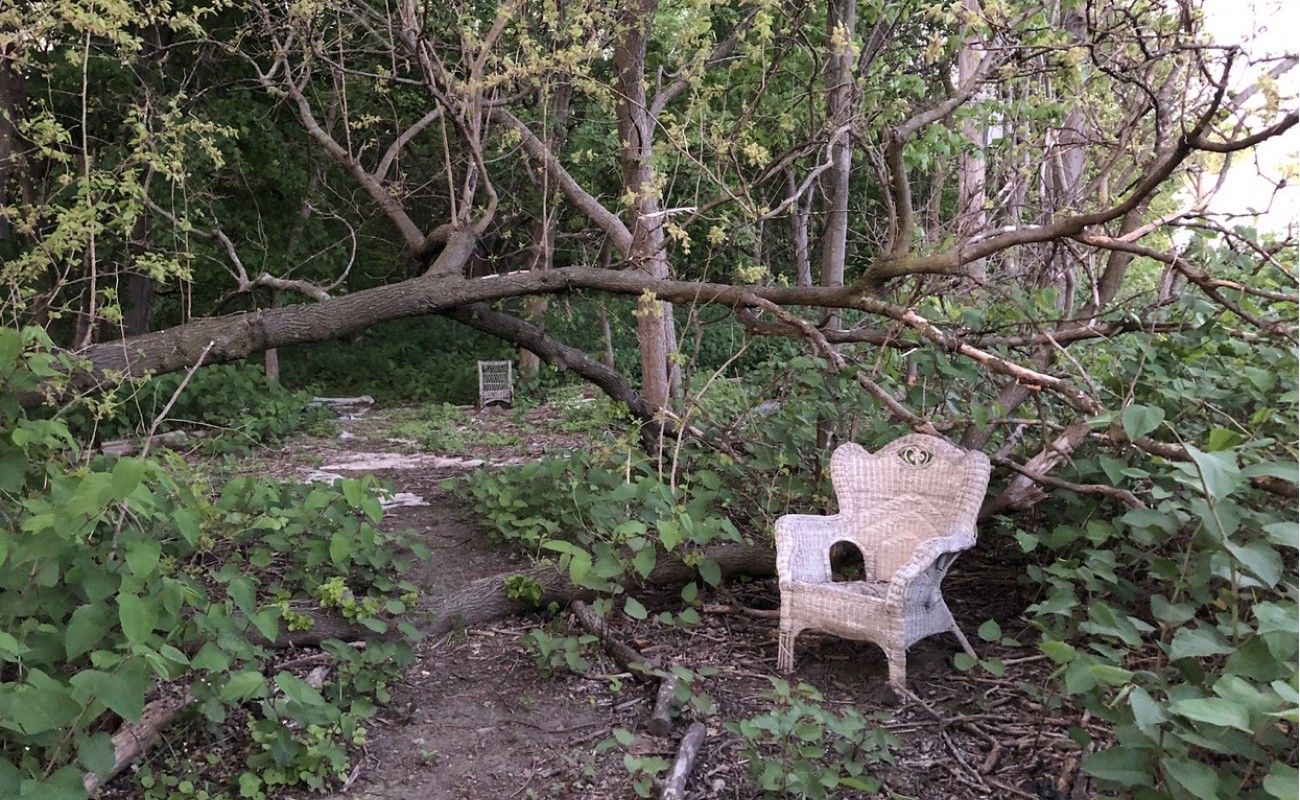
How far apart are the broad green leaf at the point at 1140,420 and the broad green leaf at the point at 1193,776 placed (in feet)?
2.82

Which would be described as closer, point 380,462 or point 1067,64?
point 1067,64

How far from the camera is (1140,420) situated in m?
2.29

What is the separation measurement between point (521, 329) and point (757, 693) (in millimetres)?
2764

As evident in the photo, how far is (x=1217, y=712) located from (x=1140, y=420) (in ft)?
3.36

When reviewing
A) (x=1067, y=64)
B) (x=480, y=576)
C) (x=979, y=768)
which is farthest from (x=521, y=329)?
(x=979, y=768)

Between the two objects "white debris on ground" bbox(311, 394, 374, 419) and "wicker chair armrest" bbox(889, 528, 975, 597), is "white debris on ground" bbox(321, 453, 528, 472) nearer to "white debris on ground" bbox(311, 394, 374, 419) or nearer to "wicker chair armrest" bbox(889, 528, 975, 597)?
"white debris on ground" bbox(311, 394, 374, 419)

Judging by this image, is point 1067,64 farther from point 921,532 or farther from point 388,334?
point 388,334

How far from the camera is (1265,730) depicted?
5.44 ft

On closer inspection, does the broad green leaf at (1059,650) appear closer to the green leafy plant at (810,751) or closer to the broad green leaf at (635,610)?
the green leafy plant at (810,751)

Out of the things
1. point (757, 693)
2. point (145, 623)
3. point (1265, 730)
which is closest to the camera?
point (1265, 730)

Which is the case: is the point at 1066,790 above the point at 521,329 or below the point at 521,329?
below

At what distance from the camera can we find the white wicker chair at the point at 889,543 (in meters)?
3.14

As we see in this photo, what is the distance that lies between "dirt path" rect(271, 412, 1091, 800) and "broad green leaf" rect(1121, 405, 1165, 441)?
36.4 inches

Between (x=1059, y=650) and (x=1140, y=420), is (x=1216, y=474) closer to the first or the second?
(x=1059, y=650)
